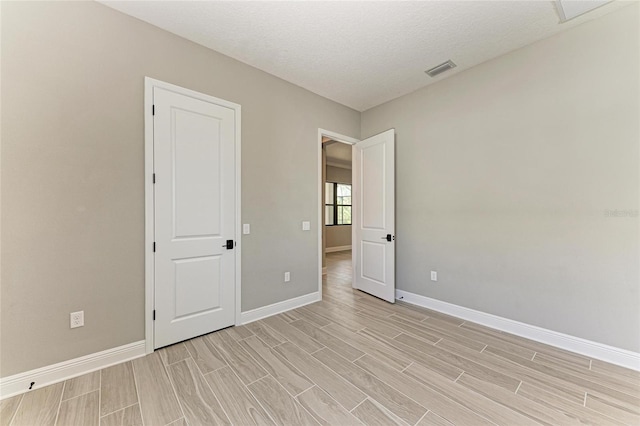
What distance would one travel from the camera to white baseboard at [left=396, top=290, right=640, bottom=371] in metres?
2.03

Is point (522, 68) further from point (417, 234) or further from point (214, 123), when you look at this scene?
point (214, 123)

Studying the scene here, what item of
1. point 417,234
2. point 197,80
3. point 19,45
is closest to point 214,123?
point 197,80

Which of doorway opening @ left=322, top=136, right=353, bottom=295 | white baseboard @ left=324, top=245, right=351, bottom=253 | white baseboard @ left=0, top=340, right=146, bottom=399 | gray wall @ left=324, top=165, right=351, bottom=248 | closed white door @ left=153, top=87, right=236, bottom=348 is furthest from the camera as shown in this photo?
gray wall @ left=324, top=165, right=351, bottom=248

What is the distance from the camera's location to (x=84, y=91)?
1943 millimetres

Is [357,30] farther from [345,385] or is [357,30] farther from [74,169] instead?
[345,385]

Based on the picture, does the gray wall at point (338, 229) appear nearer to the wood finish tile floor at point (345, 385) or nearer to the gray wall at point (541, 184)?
the gray wall at point (541, 184)

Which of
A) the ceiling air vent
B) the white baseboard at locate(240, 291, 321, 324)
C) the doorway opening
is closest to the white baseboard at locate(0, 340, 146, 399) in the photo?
the white baseboard at locate(240, 291, 321, 324)

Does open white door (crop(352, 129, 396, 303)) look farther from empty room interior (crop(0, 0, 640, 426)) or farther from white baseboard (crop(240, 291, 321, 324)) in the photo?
white baseboard (crop(240, 291, 321, 324))

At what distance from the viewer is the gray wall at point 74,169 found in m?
1.71

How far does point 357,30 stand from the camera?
2.27 metres

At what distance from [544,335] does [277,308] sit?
277cm

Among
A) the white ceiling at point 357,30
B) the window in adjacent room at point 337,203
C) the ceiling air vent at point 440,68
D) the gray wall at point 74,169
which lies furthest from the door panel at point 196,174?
the window in adjacent room at point 337,203

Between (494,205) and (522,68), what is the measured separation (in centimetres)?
141

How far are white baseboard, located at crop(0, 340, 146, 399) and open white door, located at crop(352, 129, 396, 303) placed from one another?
2832 millimetres
